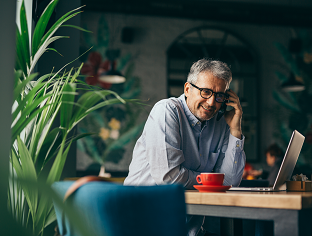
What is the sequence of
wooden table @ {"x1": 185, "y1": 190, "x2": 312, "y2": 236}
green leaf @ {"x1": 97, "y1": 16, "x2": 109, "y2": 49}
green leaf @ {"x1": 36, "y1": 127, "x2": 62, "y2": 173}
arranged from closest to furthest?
1. wooden table @ {"x1": 185, "y1": 190, "x2": 312, "y2": 236}
2. green leaf @ {"x1": 36, "y1": 127, "x2": 62, "y2": 173}
3. green leaf @ {"x1": 97, "y1": 16, "x2": 109, "y2": 49}

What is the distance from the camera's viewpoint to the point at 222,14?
23.9 ft

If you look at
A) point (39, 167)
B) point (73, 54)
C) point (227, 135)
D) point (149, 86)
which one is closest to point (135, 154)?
point (227, 135)

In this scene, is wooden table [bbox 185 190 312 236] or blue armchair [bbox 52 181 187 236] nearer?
blue armchair [bbox 52 181 187 236]

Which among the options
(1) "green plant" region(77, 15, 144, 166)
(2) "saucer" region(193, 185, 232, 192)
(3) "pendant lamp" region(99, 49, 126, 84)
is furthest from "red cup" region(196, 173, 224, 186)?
(1) "green plant" region(77, 15, 144, 166)

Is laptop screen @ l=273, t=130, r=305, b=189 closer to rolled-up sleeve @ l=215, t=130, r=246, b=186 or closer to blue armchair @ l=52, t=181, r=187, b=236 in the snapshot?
rolled-up sleeve @ l=215, t=130, r=246, b=186

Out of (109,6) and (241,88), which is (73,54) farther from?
(241,88)

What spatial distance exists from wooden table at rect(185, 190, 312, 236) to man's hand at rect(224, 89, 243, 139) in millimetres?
847

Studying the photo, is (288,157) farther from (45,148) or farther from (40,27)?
(40,27)

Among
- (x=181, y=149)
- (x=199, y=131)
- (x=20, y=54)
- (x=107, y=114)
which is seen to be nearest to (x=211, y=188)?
(x=181, y=149)

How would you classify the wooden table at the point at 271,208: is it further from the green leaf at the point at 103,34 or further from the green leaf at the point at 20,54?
the green leaf at the point at 103,34

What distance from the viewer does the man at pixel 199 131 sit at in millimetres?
1604

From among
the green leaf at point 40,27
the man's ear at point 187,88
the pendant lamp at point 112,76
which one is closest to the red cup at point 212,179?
the man's ear at point 187,88

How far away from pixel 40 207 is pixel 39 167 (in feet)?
0.44

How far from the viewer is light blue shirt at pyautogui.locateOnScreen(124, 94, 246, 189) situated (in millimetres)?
1492
